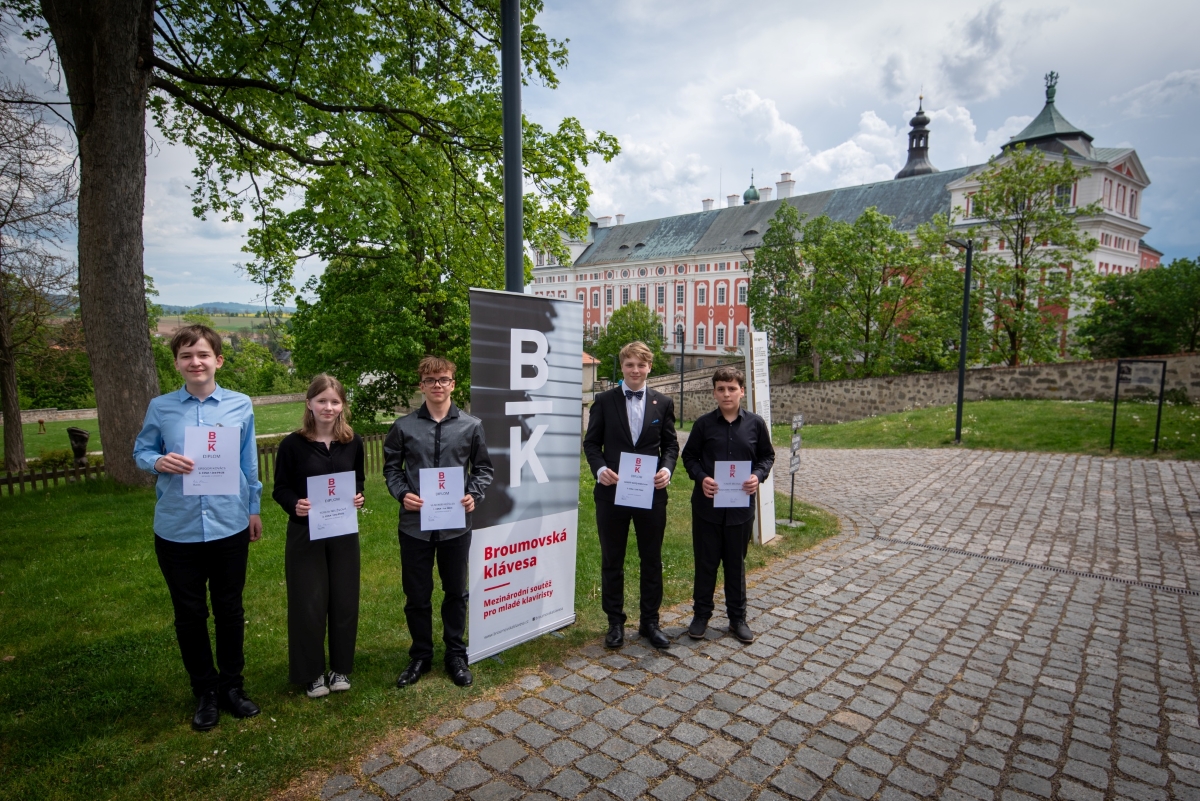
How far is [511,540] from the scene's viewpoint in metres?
4.53

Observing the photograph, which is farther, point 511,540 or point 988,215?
Answer: point 988,215

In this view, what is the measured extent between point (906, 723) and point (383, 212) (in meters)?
9.68

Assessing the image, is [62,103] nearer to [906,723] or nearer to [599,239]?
[906,723]

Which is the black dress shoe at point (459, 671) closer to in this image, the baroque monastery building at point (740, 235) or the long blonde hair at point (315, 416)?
the long blonde hair at point (315, 416)

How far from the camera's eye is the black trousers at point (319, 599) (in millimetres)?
3742

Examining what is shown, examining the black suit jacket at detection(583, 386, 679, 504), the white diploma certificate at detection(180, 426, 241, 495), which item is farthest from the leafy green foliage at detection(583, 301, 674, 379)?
the white diploma certificate at detection(180, 426, 241, 495)

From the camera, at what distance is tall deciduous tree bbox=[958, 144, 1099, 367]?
27.5 metres

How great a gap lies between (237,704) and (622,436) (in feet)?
9.61

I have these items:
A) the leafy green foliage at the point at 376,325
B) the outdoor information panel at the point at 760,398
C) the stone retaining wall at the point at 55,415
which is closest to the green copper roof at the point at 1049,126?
the leafy green foliage at the point at 376,325

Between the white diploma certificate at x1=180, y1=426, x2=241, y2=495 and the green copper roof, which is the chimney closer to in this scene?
the green copper roof

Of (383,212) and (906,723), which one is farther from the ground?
(383,212)

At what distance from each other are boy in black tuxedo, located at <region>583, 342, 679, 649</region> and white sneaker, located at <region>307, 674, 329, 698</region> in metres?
1.97

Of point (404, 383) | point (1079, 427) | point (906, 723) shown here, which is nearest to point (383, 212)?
point (906, 723)

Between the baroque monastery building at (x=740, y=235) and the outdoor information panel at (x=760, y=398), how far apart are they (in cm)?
3680
